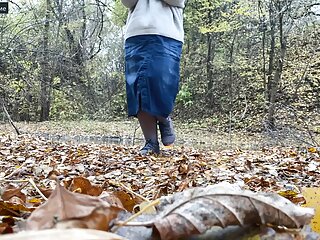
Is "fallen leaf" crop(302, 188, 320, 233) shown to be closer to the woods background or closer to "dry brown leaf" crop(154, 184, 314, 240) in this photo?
"dry brown leaf" crop(154, 184, 314, 240)

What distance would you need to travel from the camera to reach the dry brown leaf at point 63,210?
39 centimetres

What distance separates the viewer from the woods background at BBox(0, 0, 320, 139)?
39.4ft

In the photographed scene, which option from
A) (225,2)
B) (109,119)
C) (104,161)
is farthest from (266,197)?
(109,119)

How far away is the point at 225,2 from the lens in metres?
13.7

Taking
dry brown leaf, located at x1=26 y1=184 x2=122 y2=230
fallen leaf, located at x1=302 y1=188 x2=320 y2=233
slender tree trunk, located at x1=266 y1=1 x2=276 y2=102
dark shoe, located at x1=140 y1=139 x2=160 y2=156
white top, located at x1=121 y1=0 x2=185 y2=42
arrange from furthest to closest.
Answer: slender tree trunk, located at x1=266 y1=1 x2=276 y2=102 < dark shoe, located at x1=140 y1=139 x2=160 y2=156 < white top, located at x1=121 y1=0 x2=185 y2=42 < fallen leaf, located at x1=302 y1=188 x2=320 y2=233 < dry brown leaf, located at x1=26 y1=184 x2=122 y2=230

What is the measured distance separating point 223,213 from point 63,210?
0.14 meters

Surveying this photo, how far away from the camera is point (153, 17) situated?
10.2 feet

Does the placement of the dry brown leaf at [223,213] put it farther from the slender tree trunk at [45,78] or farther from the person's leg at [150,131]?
the slender tree trunk at [45,78]

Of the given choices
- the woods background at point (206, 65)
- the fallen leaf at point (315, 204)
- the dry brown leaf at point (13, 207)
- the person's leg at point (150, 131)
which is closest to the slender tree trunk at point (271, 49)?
the woods background at point (206, 65)

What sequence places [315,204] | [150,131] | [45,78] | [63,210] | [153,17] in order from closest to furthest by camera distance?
[63,210] < [315,204] < [153,17] < [150,131] < [45,78]

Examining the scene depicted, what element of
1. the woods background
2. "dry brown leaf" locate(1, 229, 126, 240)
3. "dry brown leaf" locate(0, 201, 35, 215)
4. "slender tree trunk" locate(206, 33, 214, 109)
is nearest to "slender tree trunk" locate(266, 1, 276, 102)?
the woods background

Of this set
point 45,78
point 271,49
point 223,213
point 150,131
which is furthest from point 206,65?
point 223,213

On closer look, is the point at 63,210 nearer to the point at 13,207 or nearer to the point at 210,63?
the point at 13,207

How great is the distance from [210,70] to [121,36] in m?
2.99
